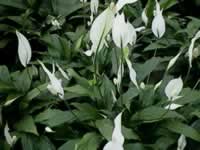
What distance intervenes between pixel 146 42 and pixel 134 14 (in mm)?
202

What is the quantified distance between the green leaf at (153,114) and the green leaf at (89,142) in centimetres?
13

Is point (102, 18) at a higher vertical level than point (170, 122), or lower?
higher

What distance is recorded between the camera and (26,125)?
1.58m

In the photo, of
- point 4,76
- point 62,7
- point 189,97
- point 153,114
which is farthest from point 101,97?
point 62,7

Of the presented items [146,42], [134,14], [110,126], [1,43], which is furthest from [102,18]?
[1,43]

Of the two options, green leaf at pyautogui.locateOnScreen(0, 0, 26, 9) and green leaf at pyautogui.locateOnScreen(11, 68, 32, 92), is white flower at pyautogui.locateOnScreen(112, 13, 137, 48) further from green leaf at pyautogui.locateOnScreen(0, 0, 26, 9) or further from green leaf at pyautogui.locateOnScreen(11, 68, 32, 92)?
green leaf at pyautogui.locateOnScreen(0, 0, 26, 9)

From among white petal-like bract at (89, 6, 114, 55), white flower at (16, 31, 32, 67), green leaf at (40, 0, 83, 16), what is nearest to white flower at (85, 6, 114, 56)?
white petal-like bract at (89, 6, 114, 55)

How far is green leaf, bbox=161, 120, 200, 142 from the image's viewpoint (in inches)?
56.9

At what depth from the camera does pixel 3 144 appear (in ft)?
5.15

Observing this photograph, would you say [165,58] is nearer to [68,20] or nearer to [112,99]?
[112,99]

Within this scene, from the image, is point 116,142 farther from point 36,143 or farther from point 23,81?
point 23,81

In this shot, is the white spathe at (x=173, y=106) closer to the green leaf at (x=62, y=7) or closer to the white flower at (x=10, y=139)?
the white flower at (x=10, y=139)

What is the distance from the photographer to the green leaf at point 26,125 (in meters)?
1.55

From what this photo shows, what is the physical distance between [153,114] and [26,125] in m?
0.42
